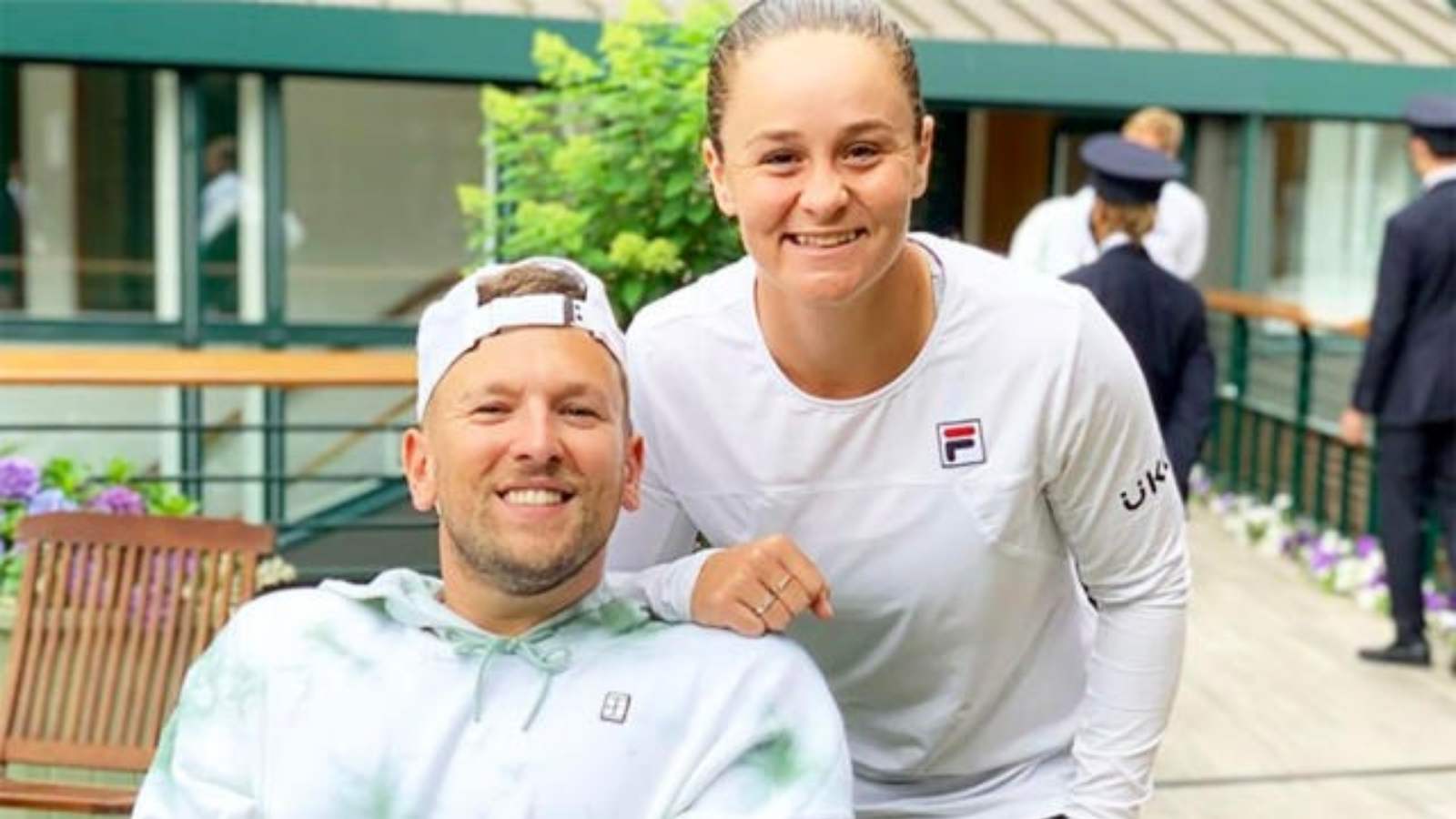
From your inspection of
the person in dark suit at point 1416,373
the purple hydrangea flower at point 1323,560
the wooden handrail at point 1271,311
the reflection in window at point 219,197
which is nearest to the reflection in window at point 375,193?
the reflection in window at point 219,197

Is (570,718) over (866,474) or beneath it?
beneath

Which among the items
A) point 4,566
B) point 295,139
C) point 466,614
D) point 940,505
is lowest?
point 4,566

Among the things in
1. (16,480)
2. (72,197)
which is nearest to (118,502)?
(16,480)

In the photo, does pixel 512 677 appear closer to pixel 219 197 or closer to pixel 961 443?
pixel 961 443

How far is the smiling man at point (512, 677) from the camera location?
1616 mm

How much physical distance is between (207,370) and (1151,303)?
2.69 m

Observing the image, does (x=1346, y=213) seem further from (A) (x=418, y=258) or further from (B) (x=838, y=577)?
(B) (x=838, y=577)

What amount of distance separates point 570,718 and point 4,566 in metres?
2.68

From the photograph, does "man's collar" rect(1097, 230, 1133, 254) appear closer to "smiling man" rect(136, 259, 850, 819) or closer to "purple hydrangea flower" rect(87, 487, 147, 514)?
"purple hydrangea flower" rect(87, 487, 147, 514)

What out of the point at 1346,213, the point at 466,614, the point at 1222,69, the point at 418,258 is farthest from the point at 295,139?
the point at 466,614

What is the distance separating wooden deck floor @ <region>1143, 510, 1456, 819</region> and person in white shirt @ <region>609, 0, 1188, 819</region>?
242cm

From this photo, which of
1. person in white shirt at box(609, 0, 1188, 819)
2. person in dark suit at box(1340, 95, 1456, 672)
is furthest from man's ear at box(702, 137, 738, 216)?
person in dark suit at box(1340, 95, 1456, 672)

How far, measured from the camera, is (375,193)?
29.5 feet

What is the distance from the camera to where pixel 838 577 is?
1.71 metres
